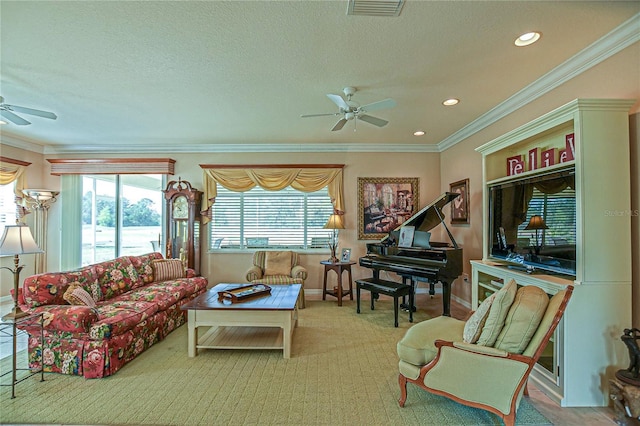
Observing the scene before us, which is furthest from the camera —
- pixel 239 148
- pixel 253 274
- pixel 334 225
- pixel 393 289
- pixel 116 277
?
pixel 239 148

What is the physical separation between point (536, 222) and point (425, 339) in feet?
4.80

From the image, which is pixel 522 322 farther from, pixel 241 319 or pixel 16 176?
pixel 16 176

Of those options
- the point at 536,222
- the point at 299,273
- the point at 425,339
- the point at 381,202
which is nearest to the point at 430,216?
the point at 381,202

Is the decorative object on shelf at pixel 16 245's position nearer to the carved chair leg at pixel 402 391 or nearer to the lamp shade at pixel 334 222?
the carved chair leg at pixel 402 391

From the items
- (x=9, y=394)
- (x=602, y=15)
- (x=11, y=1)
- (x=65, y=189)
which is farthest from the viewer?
(x=65, y=189)

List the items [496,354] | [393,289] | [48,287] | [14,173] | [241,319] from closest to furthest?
1. [496,354]
2. [48,287]
3. [241,319]
4. [393,289]
5. [14,173]

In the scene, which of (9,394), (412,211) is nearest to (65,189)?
(9,394)

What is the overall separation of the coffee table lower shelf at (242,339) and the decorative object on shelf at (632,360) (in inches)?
101

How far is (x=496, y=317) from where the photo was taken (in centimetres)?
203

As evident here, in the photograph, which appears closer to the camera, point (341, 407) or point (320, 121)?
point (341, 407)

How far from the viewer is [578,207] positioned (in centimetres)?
221

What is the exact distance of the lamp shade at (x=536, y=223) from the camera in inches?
104

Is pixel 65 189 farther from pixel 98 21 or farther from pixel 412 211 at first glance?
pixel 412 211

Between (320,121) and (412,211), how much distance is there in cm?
249
